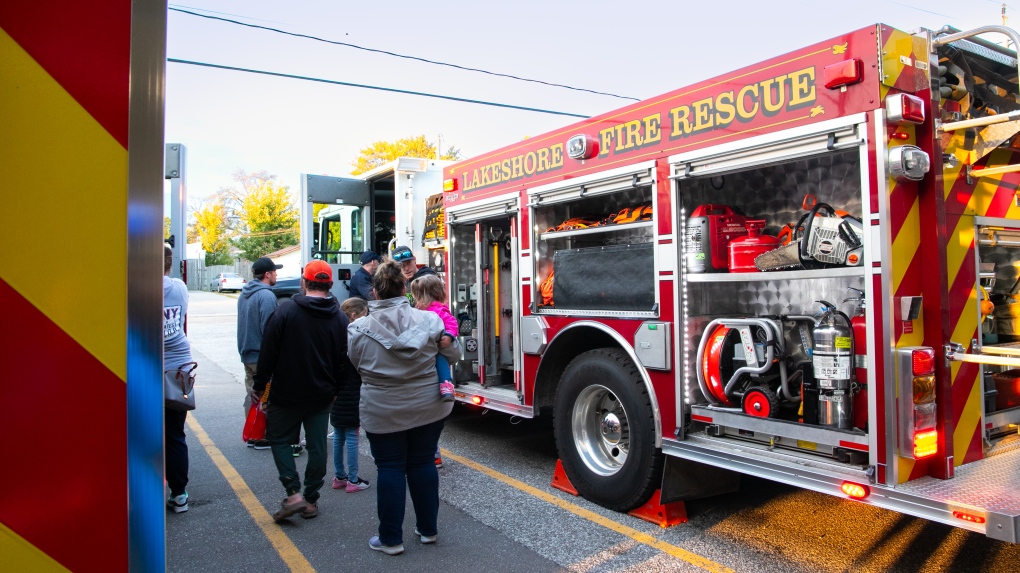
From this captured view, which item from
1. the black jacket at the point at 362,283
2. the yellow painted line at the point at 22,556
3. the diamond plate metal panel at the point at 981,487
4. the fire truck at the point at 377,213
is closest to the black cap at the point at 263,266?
the black jacket at the point at 362,283

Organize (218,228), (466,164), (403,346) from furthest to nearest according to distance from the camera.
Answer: (218,228) < (466,164) < (403,346)

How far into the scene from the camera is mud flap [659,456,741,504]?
14.5ft

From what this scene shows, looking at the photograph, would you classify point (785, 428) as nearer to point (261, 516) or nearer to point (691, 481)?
point (691, 481)

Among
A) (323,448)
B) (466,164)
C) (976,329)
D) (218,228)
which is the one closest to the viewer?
(976,329)

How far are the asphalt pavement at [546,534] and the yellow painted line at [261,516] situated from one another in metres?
0.01

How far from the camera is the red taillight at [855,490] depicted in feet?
10.7

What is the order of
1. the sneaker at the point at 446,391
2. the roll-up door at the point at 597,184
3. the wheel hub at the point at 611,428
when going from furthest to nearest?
the wheel hub at the point at 611,428 → the roll-up door at the point at 597,184 → the sneaker at the point at 446,391

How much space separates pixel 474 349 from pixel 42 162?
5.86 m

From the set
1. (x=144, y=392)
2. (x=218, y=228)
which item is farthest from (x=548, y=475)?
(x=218, y=228)

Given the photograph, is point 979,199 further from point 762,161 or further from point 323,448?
point 323,448

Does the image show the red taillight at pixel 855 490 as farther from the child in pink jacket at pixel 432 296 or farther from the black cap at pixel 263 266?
the black cap at pixel 263 266

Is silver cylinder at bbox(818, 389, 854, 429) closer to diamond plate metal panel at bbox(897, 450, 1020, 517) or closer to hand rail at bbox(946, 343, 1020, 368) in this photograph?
diamond plate metal panel at bbox(897, 450, 1020, 517)

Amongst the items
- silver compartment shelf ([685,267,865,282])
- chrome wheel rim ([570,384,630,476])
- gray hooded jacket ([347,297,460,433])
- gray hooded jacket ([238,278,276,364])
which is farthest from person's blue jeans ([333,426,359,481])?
silver compartment shelf ([685,267,865,282])

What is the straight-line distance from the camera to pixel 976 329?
3666 millimetres
